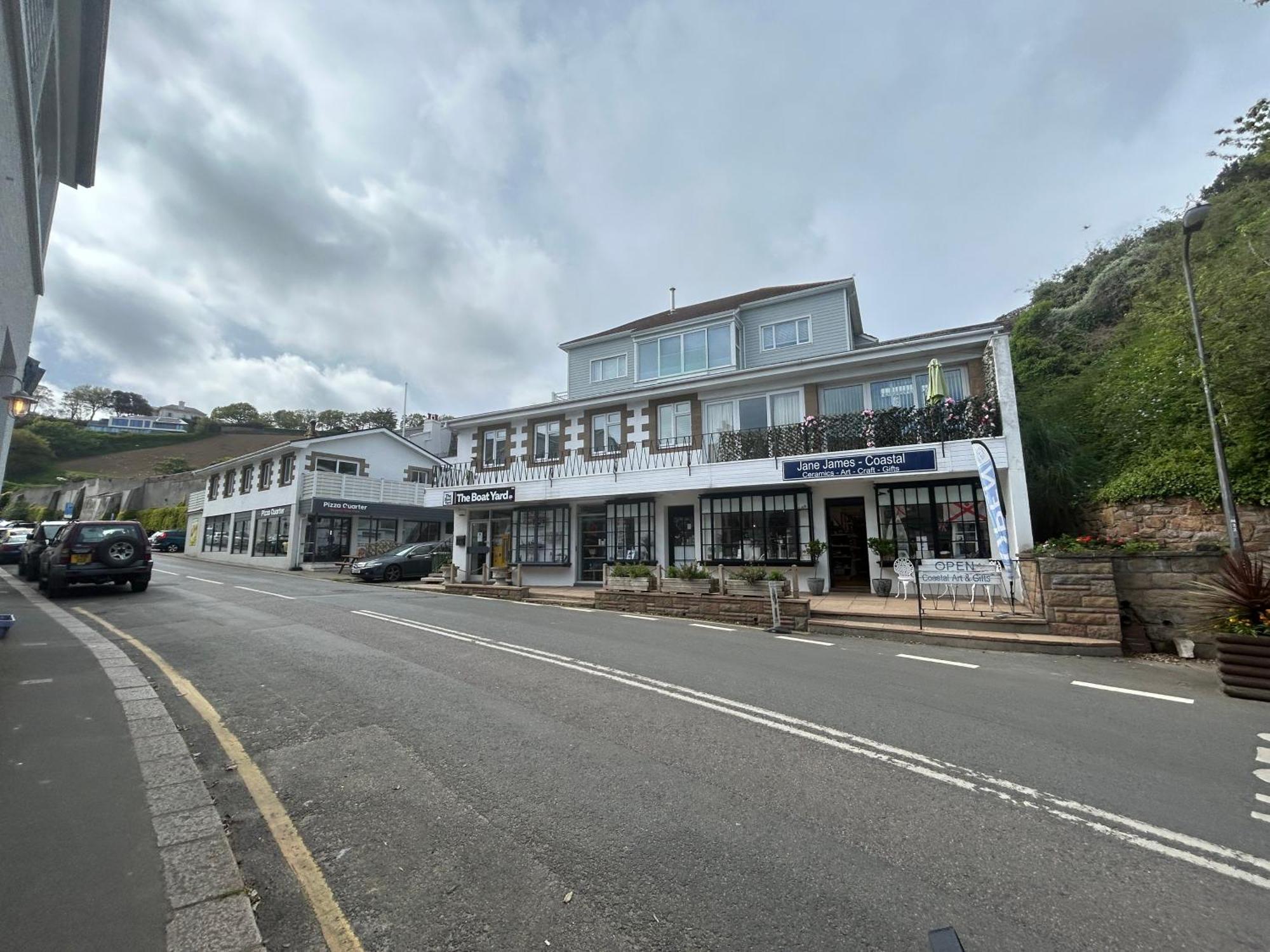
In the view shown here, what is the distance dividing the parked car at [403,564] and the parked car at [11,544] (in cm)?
1322

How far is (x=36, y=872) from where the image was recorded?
2.71 meters

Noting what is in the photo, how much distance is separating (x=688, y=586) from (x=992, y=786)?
9084 millimetres

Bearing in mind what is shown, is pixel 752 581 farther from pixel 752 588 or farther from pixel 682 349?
pixel 682 349

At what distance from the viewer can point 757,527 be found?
15.8 metres

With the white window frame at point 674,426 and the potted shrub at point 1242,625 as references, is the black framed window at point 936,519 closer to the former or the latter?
the potted shrub at point 1242,625

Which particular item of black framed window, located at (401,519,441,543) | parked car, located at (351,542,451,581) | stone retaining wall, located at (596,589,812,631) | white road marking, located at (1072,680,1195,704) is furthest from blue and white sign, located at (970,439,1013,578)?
black framed window, located at (401,519,441,543)

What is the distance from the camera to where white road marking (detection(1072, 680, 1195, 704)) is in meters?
6.20

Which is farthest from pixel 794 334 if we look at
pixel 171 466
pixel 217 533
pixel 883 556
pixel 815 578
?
pixel 171 466

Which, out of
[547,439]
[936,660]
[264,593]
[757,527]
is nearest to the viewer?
[936,660]

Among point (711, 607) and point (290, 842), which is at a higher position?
point (711, 607)

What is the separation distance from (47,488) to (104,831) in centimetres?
8620

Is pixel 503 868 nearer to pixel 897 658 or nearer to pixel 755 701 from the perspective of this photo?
pixel 755 701

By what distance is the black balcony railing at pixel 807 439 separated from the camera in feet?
42.0

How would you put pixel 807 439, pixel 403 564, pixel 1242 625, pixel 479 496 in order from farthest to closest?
pixel 403 564 < pixel 479 496 < pixel 807 439 < pixel 1242 625
